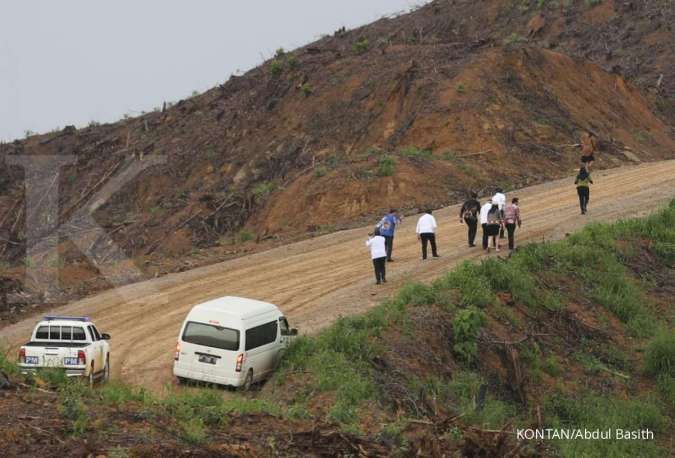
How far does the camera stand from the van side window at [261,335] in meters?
18.3

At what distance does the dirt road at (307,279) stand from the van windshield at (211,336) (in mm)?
1228

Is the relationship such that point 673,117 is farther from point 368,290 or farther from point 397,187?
point 368,290

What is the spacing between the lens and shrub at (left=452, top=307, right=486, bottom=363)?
20766 mm

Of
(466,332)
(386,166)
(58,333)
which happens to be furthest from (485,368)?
(386,166)

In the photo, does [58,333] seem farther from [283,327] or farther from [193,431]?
[193,431]

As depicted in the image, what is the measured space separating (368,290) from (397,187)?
13.0m

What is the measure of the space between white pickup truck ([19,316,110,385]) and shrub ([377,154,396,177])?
21.3 meters

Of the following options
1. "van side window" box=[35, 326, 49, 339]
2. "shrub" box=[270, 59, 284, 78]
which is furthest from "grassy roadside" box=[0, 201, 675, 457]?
"shrub" box=[270, 59, 284, 78]

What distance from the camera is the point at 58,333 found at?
18016 millimetres

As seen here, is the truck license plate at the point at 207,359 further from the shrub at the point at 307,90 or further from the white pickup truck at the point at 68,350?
the shrub at the point at 307,90

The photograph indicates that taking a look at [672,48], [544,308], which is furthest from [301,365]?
[672,48]

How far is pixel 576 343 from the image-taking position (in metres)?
24.0

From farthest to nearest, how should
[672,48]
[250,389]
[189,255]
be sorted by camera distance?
[672,48] < [189,255] < [250,389]

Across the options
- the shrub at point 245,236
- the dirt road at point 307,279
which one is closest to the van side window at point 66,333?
the dirt road at point 307,279
